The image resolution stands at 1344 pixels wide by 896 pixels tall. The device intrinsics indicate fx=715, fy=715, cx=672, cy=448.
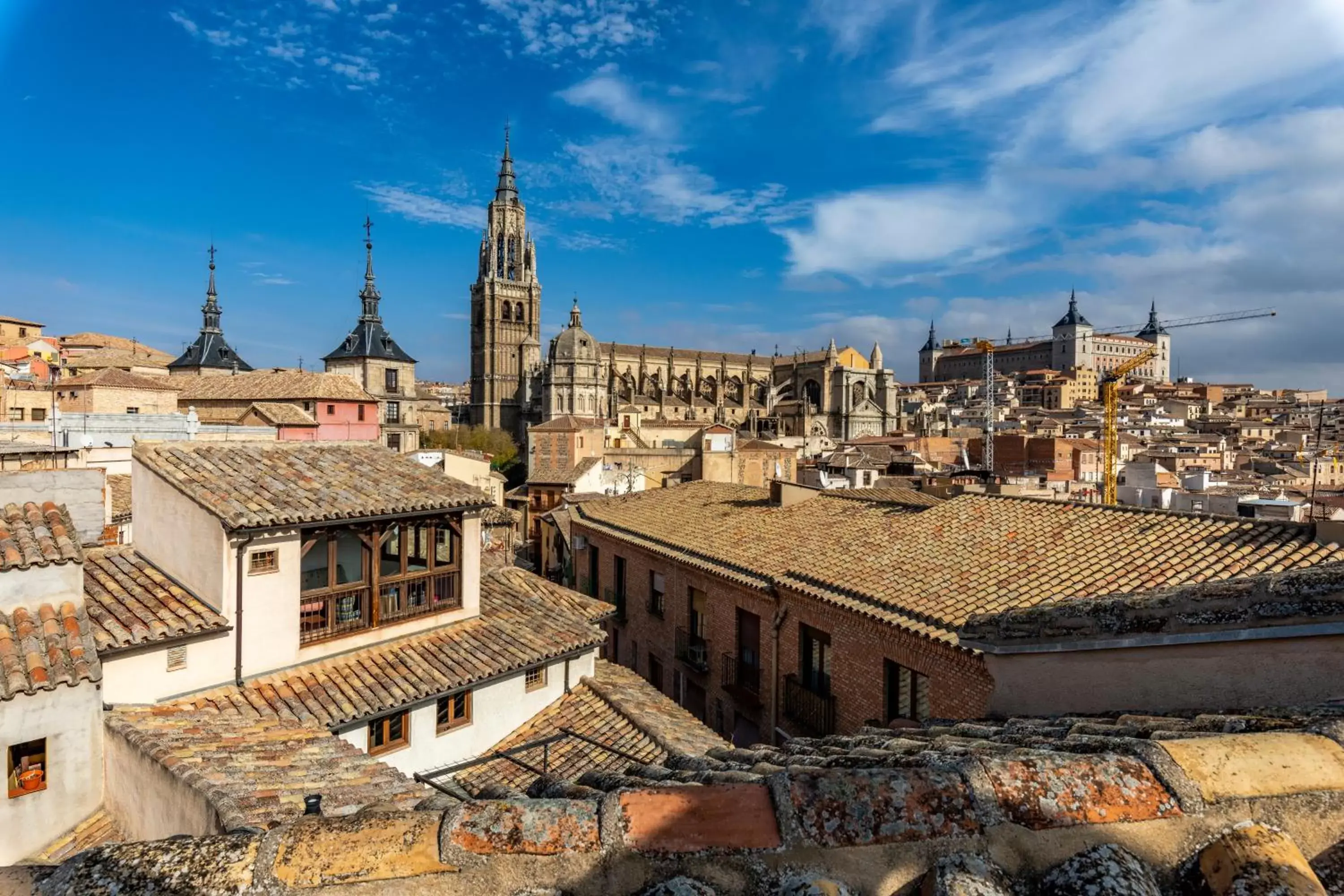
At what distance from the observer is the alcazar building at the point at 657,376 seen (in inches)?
3265

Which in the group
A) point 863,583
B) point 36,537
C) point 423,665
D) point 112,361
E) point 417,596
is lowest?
point 423,665

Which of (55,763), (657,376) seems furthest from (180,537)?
(657,376)

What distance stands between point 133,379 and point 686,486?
29.0 meters

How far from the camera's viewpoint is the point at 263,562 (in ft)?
28.4

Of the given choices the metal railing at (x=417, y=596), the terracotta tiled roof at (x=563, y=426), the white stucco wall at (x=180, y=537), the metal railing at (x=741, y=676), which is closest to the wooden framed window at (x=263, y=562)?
the white stucco wall at (x=180, y=537)

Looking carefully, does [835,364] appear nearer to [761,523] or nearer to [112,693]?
[761,523]

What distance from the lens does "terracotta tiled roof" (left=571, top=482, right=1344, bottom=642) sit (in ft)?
26.3

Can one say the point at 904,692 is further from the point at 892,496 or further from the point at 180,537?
the point at 180,537

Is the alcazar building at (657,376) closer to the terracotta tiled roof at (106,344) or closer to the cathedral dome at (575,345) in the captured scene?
the cathedral dome at (575,345)

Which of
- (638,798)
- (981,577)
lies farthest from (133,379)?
(638,798)

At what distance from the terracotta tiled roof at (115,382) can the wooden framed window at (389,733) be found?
32.1 m

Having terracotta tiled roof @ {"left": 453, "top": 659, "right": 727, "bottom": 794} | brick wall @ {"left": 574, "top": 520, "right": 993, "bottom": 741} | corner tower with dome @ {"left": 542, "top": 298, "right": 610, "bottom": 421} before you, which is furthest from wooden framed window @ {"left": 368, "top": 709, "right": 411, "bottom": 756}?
corner tower with dome @ {"left": 542, "top": 298, "right": 610, "bottom": 421}

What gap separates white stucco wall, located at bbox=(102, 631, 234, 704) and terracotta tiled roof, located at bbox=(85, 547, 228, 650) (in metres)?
0.17

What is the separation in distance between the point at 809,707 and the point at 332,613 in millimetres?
6690
